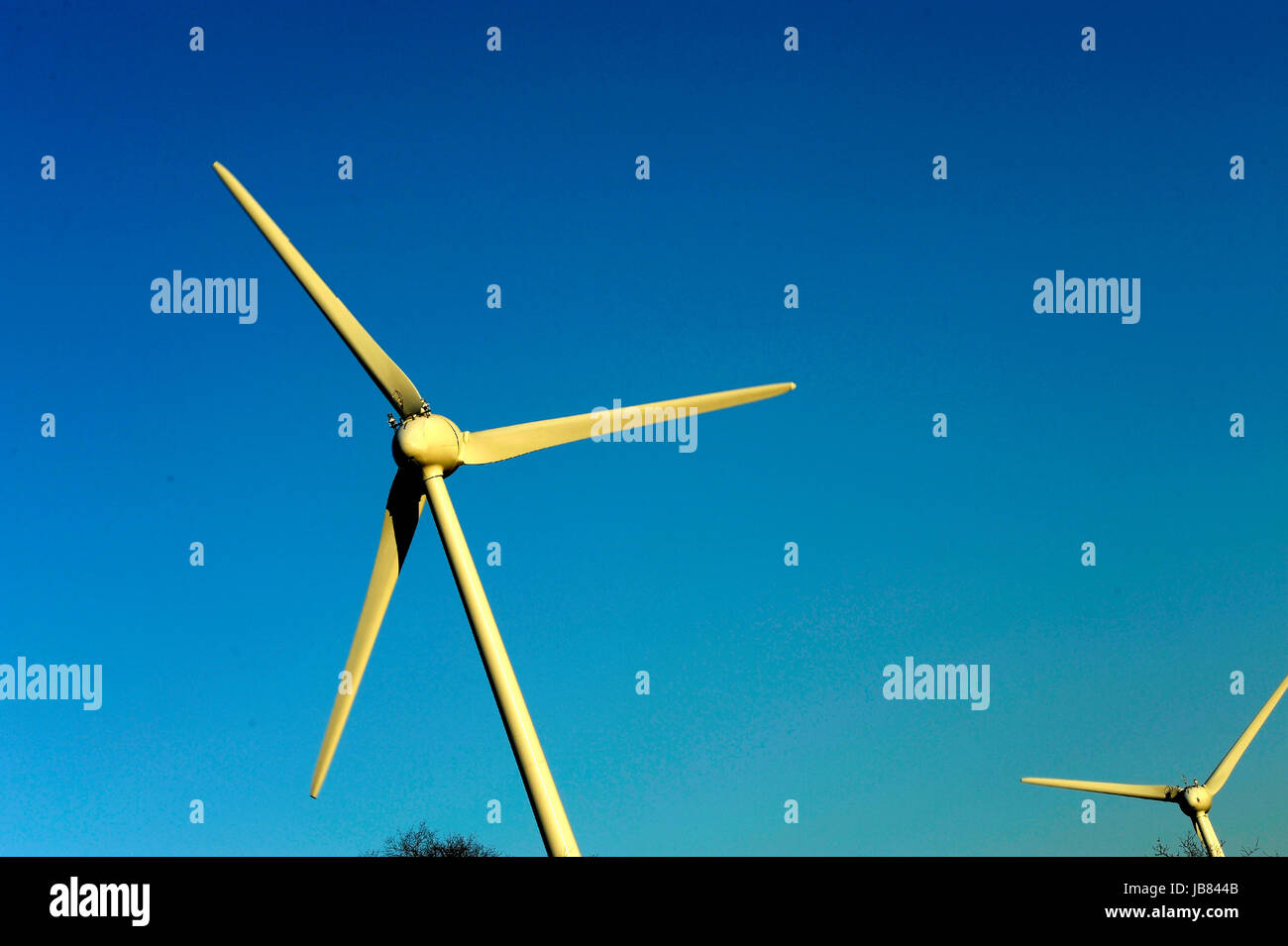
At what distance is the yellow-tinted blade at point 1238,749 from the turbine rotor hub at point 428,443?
41.0 metres

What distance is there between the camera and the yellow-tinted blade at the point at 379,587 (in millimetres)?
27484

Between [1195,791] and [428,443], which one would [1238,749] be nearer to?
[1195,791]

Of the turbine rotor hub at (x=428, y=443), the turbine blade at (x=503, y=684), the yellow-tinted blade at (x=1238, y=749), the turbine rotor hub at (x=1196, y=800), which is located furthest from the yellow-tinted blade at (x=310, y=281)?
the turbine rotor hub at (x=1196, y=800)

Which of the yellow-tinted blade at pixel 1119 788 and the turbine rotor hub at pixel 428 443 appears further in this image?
the yellow-tinted blade at pixel 1119 788

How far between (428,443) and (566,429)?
3.67 metres

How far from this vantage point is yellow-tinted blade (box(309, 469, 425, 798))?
90.2 feet

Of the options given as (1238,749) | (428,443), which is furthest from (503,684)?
(1238,749)

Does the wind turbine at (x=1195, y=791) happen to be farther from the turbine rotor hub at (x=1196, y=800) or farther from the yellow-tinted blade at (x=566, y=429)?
the yellow-tinted blade at (x=566, y=429)

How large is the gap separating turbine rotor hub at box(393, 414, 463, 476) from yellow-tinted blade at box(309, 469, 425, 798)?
63 centimetres

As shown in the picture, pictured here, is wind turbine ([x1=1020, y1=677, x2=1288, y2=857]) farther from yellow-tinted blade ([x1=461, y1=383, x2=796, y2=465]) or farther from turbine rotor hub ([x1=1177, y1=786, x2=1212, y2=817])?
yellow-tinted blade ([x1=461, y1=383, x2=796, y2=465])

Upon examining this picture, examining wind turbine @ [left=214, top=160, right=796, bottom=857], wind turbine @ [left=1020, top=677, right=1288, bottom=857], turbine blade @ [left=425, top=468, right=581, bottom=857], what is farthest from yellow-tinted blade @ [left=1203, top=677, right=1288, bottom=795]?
turbine blade @ [left=425, top=468, right=581, bottom=857]
